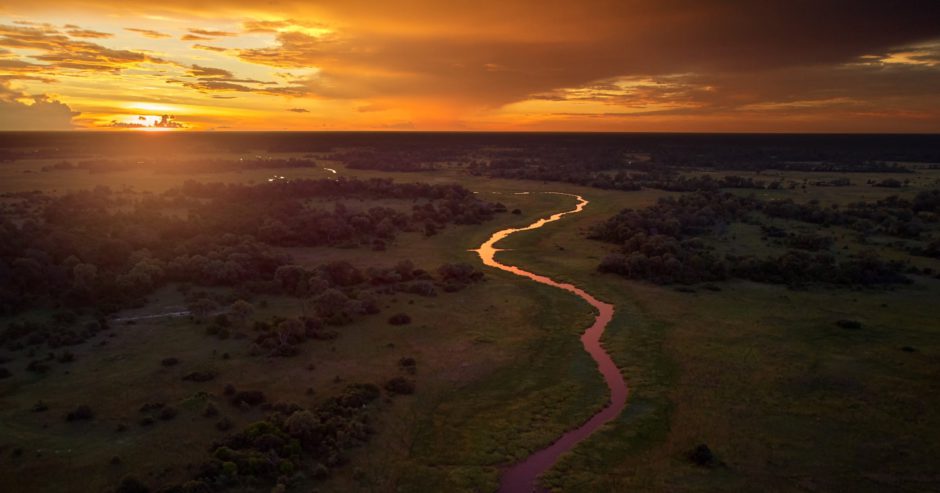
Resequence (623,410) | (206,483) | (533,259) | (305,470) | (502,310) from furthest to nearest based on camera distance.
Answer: (533,259) → (502,310) → (623,410) → (305,470) → (206,483)

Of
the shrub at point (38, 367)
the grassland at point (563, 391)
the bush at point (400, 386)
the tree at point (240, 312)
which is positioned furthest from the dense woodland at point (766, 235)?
the shrub at point (38, 367)

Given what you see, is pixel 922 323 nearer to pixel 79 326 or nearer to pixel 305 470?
pixel 305 470

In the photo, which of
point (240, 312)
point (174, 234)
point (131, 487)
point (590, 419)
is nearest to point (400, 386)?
point (590, 419)

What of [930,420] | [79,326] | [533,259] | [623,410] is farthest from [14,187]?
[930,420]

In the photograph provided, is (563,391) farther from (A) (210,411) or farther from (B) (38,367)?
(B) (38,367)

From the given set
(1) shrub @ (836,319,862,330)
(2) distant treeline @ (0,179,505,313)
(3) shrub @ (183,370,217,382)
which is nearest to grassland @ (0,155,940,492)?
(3) shrub @ (183,370,217,382)

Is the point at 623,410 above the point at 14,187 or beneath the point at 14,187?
beneath
